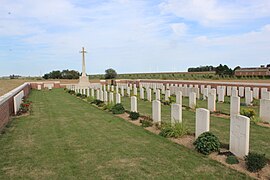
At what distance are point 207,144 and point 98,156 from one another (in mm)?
2484

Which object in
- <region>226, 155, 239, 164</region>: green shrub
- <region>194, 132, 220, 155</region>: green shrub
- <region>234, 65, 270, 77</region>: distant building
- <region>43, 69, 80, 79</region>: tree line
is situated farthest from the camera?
<region>43, 69, 80, 79</region>: tree line

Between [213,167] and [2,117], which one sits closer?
[213,167]

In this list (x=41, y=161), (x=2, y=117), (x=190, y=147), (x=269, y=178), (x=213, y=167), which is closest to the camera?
(x=269, y=178)

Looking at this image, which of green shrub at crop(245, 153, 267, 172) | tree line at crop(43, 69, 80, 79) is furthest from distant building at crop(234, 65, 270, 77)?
green shrub at crop(245, 153, 267, 172)

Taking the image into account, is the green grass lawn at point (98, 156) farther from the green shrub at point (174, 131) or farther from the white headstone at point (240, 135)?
the white headstone at point (240, 135)

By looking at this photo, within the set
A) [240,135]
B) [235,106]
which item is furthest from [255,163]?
[235,106]

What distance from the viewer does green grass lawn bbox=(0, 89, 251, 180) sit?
4.79m

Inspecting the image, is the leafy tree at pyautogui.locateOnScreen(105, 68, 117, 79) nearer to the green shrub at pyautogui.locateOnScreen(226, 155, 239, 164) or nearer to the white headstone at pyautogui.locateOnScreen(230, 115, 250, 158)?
the white headstone at pyautogui.locateOnScreen(230, 115, 250, 158)

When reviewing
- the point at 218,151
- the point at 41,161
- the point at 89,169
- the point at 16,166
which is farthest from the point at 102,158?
the point at 218,151

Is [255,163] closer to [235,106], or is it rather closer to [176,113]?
[176,113]

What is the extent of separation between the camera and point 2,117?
9.09 meters

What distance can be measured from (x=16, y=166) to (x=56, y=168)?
0.91 m

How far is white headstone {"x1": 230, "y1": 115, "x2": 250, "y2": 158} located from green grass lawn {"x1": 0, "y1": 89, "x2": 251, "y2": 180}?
0.64 metres

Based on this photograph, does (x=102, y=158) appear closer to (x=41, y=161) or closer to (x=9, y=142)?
(x=41, y=161)
